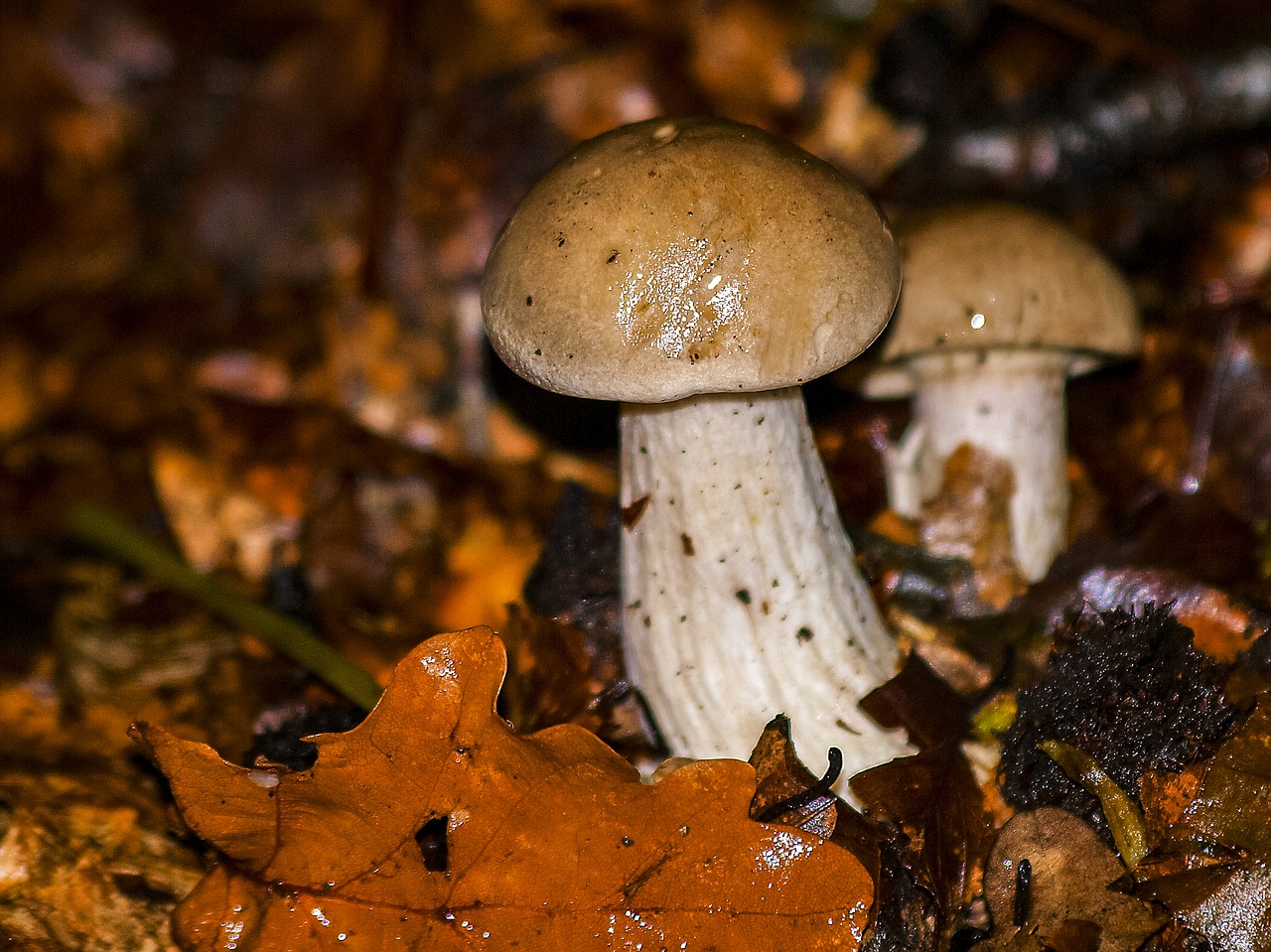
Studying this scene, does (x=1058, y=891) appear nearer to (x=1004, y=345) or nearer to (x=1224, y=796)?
(x=1224, y=796)

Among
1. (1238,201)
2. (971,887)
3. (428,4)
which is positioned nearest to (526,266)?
(971,887)

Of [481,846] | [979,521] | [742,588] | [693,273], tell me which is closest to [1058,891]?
[742,588]

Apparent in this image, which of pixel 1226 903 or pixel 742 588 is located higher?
pixel 742 588

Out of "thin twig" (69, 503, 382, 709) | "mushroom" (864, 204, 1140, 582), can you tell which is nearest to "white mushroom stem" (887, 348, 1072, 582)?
"mushroom" (864, 204, 1140, 582)

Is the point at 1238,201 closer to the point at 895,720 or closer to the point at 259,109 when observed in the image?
the point at 895,720

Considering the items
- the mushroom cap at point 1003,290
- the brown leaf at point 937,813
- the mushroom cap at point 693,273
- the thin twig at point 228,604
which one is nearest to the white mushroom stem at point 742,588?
the brown leaf at point 937,813

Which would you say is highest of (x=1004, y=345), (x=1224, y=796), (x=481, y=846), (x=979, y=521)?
(x=1004, y=345)
